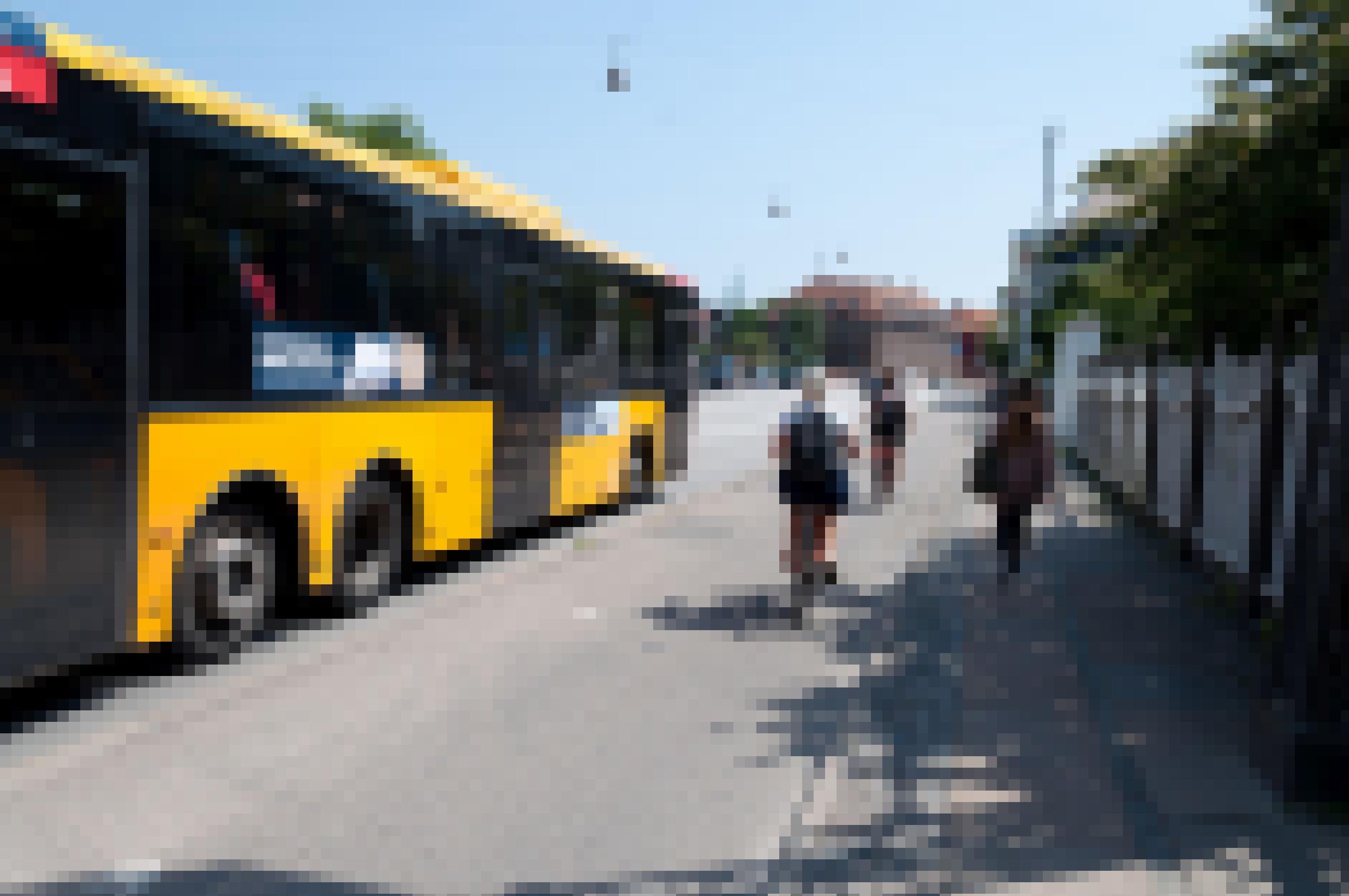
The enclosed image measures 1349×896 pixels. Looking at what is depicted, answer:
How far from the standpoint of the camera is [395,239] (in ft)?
34.8

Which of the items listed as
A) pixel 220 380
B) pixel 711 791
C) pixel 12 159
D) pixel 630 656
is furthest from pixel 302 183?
pixel 711 791

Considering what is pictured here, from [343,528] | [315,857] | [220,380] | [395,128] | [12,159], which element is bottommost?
[315,857]

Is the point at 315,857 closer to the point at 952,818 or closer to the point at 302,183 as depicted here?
the point at 952,818

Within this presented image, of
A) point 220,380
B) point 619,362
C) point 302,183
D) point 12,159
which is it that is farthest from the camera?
→ point 619,362

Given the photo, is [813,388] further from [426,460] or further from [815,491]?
[426,460]

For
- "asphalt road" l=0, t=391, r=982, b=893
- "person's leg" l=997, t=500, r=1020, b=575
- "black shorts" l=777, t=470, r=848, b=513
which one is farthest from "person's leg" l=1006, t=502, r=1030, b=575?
"asphalt road" l=0, t=391, r=982, b=893

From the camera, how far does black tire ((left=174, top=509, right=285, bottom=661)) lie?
7.74 m

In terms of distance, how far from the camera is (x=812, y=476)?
33.6 ft

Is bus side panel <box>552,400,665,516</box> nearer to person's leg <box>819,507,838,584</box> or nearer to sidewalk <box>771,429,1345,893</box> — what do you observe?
person's leg <box>819,507,838,584</box>

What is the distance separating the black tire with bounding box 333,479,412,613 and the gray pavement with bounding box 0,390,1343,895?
0.26 metres

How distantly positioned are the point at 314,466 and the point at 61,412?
8.20 ft

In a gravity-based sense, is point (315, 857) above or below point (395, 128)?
below

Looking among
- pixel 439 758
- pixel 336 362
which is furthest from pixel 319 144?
pixel 439 758

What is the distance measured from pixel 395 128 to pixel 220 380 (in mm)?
71954
